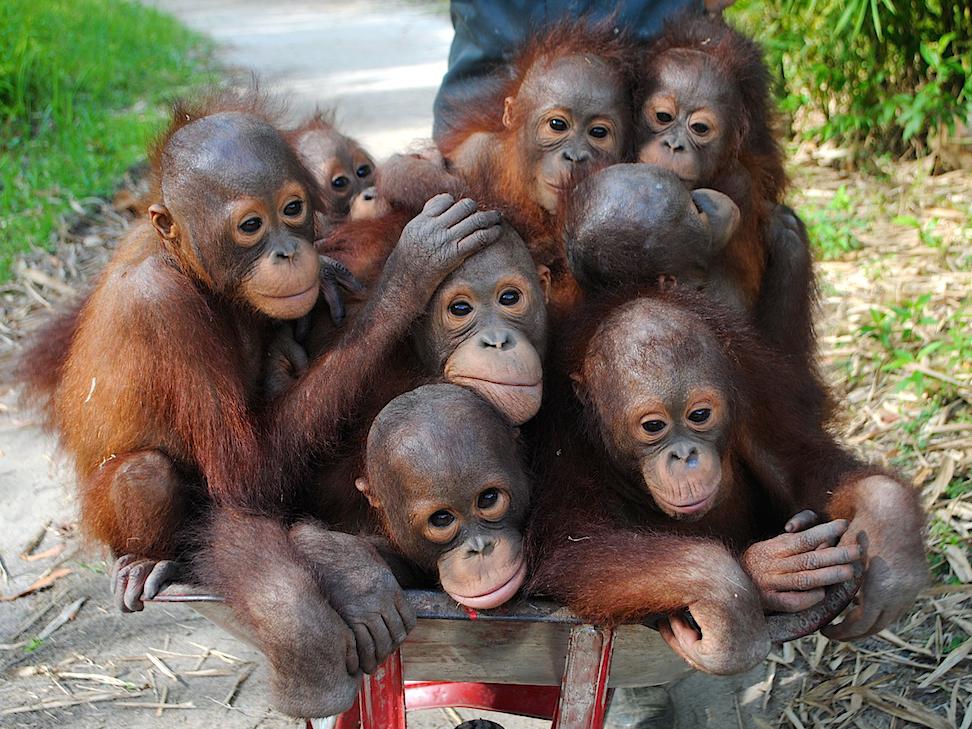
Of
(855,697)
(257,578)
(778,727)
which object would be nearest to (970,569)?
(855,697)

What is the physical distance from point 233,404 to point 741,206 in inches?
58.7

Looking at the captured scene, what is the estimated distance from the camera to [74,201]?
19.5ft

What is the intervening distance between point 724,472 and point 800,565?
0.44 meters

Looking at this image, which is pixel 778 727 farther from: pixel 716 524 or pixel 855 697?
pixel 716 524

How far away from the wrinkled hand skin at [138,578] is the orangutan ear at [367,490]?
0.38 metres

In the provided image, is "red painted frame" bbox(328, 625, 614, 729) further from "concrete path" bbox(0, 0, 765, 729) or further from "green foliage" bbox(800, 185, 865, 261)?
"green foliage" bbox(800, 185, 865, 261)

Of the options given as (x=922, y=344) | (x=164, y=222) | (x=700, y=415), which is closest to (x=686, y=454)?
(x=700, y=415)

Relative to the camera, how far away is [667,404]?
2.07 metres

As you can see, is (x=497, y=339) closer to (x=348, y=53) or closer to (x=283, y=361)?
(x=283, y=361)

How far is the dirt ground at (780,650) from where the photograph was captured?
9.09ft

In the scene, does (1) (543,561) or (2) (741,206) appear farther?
(2) (741,206)

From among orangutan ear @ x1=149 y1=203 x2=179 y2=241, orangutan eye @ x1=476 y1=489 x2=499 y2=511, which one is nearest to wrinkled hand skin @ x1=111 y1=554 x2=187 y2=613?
orangutan eye @ x1=476 y1=489 x2=499 y2=511

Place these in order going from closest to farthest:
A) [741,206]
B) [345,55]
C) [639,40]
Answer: [741,206]
[639,40]
[345,55]

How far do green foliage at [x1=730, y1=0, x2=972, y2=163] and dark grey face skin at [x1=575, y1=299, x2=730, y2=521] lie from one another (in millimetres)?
3771
